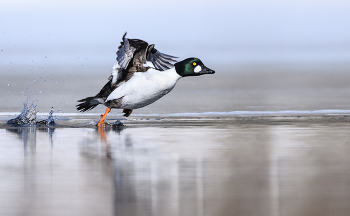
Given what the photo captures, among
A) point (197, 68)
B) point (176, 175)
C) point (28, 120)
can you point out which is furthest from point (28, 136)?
point (197, 68)

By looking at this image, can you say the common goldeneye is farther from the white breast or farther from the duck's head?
the duck's head

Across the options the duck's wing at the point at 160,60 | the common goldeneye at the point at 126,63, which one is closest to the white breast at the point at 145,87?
the common goldeneye at the point at 126,63

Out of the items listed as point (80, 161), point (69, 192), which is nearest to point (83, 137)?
point (80, 161)

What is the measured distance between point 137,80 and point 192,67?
152 centimetres

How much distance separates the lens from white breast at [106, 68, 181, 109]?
33.4 ft

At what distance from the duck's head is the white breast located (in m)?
0.43

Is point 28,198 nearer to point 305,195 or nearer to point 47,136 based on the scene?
point 305,195

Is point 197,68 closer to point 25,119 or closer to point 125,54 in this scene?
point 125,54

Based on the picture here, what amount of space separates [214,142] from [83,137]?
7.43ft

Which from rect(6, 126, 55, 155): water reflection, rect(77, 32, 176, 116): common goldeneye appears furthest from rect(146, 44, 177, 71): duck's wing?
rect(6, 126, 55, 155): water reflection

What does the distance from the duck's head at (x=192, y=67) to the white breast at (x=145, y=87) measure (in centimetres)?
43

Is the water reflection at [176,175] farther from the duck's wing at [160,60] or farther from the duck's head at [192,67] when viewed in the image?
the duck's wing at [160,60]

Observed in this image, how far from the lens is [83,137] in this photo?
7.96 m

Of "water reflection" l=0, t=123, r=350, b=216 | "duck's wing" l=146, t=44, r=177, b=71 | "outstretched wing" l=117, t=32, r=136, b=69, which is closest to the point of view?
"water reflection" l=0, t=123, r=350, b=216
